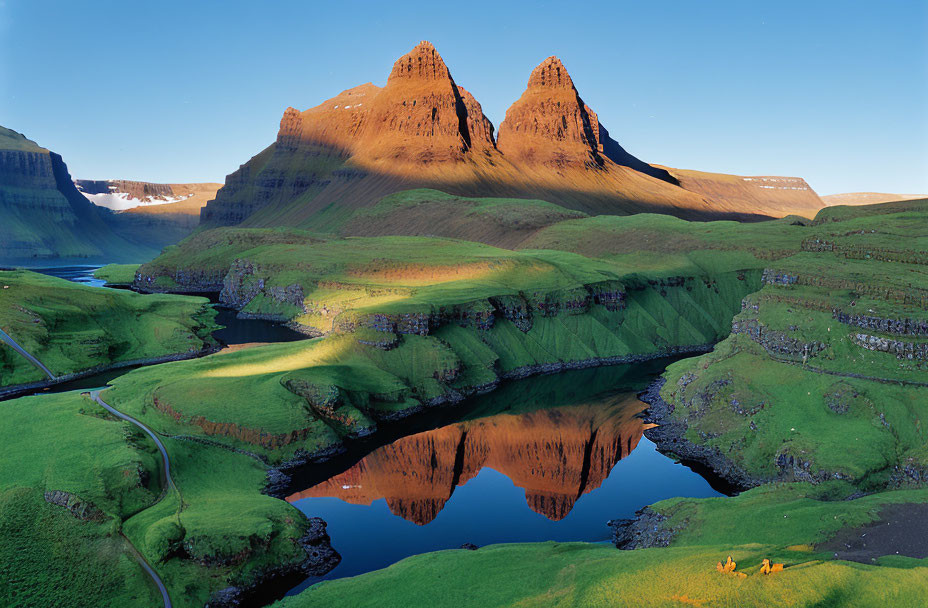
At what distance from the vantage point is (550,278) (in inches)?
6875

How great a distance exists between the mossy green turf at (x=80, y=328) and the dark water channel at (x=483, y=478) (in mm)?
76326

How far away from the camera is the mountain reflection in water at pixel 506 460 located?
80250 mm

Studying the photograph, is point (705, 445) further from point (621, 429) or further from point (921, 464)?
point (921, 464)

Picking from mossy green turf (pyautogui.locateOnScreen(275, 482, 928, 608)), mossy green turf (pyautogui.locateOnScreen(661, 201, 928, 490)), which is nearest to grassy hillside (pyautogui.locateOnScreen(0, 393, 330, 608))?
mossy green turf (pyautogui.locateOnScreen(275, 482, 928, 608))

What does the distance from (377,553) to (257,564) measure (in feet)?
39.1

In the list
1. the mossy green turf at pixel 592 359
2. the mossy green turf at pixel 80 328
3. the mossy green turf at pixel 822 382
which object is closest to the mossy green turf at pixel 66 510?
the mossy green turf at pixel 592 359

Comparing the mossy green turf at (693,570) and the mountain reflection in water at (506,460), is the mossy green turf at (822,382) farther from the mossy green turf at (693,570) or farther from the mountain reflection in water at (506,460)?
the mountain reflection in water at (506,460)

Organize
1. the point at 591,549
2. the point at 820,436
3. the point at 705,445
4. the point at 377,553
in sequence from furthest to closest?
1. the point at 705,445
2. the point at 820,436
3. the point at 377,553
4. the point at 591,549

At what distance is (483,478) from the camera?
87.8 meters

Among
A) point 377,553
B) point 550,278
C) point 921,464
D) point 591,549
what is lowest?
point 377,553

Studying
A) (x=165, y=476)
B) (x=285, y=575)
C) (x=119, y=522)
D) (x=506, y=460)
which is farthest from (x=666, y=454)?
(x=119, y=522)

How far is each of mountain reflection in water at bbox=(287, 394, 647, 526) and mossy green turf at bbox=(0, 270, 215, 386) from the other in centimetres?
7991

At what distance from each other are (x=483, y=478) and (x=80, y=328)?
111 m

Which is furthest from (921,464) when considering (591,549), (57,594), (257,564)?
(57,594)
